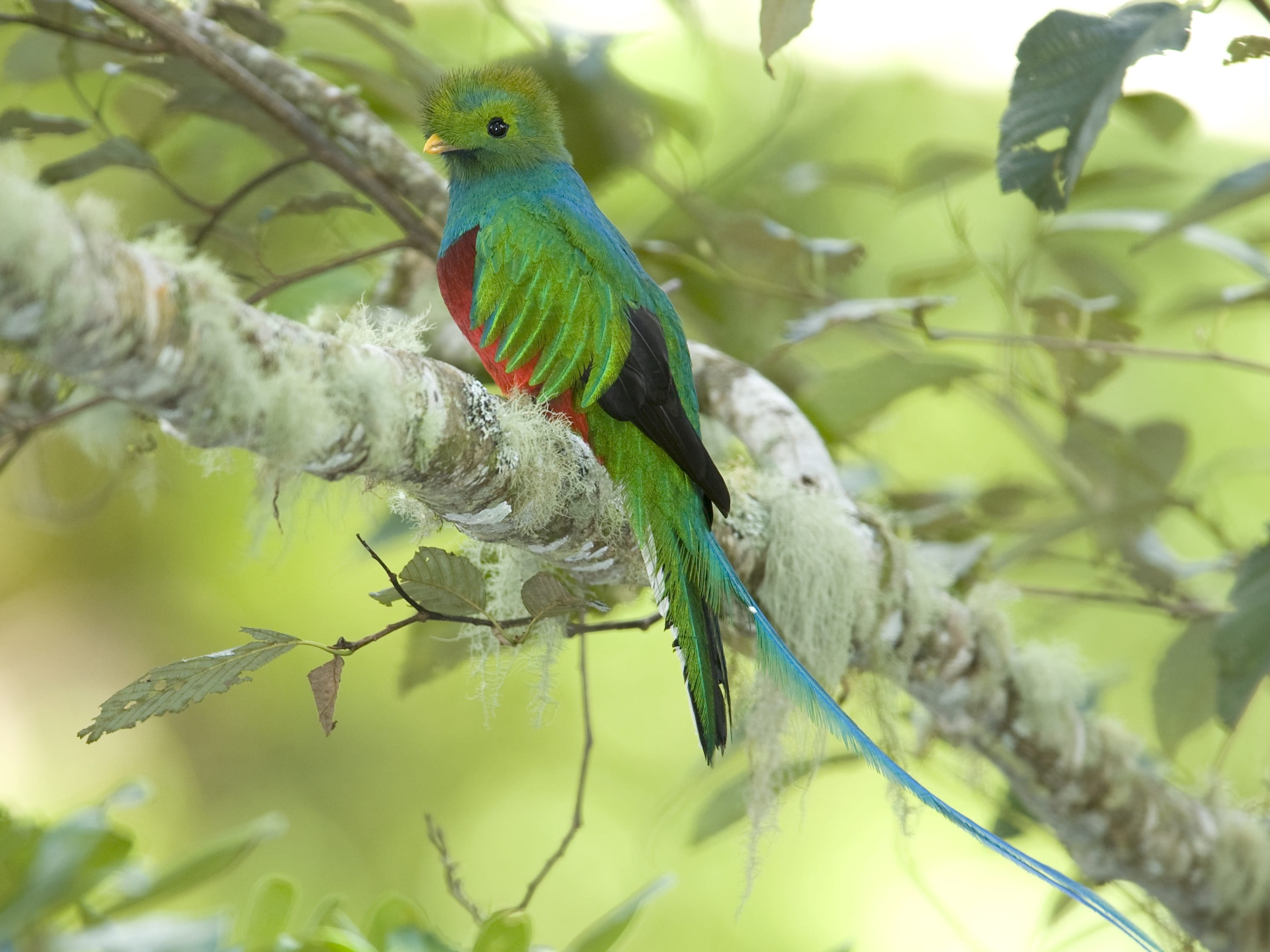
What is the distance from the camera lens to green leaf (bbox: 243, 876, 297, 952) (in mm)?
1135

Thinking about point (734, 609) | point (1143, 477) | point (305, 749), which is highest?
point (734, 609)

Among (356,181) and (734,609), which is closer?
(734,609)

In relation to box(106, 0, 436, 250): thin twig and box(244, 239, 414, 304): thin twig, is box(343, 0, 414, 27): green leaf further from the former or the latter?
box(244, 239, 414, 304): thin twig

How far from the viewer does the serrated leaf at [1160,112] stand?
5.96 feet

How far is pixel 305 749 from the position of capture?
4.59 meters

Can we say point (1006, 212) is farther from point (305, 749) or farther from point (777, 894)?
point (305, 749)

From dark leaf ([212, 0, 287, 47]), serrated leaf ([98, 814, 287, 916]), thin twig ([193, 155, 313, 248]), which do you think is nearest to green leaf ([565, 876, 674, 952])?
serrated leaf ([98, 814, 287, 916])

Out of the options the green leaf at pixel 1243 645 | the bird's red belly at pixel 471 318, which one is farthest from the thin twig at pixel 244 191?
the green leaf at pixel 1243 645

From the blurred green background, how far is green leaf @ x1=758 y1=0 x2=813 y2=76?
2.46 feet

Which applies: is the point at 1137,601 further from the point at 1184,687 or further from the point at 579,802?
the point at 579,802

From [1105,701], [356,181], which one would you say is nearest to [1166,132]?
[356,181]

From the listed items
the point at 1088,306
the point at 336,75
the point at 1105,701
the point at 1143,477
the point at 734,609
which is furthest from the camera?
the point at 1105,701

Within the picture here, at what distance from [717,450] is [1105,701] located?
2686 millimetres

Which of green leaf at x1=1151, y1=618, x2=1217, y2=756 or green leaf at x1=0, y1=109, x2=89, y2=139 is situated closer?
green leaf at x1=0, y1=109, x2=89, y2=139
